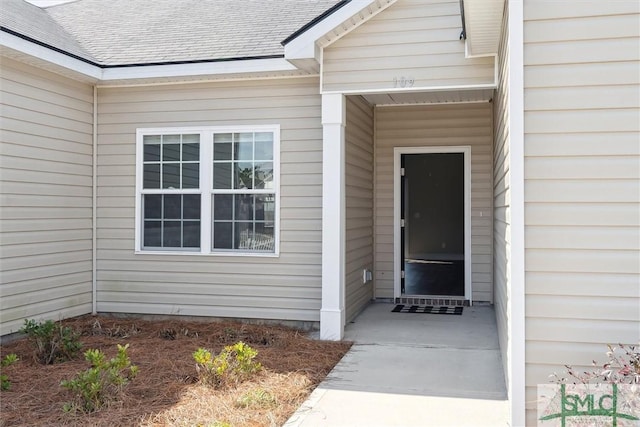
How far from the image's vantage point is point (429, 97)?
7.16 m

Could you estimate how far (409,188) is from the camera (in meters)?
14.4

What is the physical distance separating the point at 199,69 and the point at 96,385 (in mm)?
3622

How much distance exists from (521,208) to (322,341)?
9.64 ft

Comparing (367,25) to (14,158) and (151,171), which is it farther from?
(14,158)

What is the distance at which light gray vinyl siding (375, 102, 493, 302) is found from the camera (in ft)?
25.1

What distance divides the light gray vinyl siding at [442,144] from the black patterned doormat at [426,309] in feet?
1.39

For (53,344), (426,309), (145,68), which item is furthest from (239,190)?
(426,309)

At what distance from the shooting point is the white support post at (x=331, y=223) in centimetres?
568

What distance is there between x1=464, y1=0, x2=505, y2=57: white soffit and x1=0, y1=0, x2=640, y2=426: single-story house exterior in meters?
0.02

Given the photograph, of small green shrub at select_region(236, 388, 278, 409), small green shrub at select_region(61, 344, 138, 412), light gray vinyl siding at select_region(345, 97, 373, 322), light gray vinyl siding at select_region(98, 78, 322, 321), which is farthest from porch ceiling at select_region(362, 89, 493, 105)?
small green shrub at select_region(61, 344, 138, 412)

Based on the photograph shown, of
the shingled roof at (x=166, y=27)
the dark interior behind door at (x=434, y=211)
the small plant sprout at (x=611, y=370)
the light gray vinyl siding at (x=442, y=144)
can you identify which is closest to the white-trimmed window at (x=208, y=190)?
the shingled roof at (x=166, y=27)

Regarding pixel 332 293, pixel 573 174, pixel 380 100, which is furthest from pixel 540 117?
pixel 380 100

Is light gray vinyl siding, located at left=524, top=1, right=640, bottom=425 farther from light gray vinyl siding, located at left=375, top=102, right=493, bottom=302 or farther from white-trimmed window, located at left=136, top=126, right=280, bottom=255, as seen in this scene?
light gray vinyl siding, located at left=375, top=102, right=493, bottom=302

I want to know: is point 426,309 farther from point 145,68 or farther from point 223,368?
point 145,68
